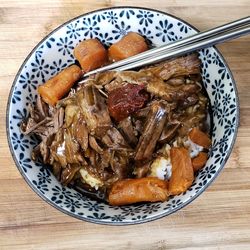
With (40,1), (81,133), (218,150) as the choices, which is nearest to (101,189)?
(81,133)

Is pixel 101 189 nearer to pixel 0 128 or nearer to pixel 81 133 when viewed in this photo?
pixel 81 133

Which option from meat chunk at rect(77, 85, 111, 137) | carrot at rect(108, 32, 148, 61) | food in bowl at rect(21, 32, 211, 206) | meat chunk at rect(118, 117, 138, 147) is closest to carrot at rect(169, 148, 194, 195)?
food in bowl at rect(21, 32, 211, 206)

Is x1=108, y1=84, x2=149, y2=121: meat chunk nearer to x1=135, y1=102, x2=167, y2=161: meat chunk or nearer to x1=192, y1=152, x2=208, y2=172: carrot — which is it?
x1=135, y1=102, x2=167, y2=161: meat chunk

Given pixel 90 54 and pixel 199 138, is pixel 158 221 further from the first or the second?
pixel 90 54

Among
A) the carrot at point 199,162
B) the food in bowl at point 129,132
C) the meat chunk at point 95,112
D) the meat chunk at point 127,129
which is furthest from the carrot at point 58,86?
the carrot at point 199,162

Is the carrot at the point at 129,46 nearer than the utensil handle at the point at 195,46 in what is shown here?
No

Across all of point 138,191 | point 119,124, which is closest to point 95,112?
point 119,124

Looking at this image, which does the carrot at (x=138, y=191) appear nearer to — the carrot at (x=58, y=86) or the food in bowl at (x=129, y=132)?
the food in bowl at (x=129, y=132)
